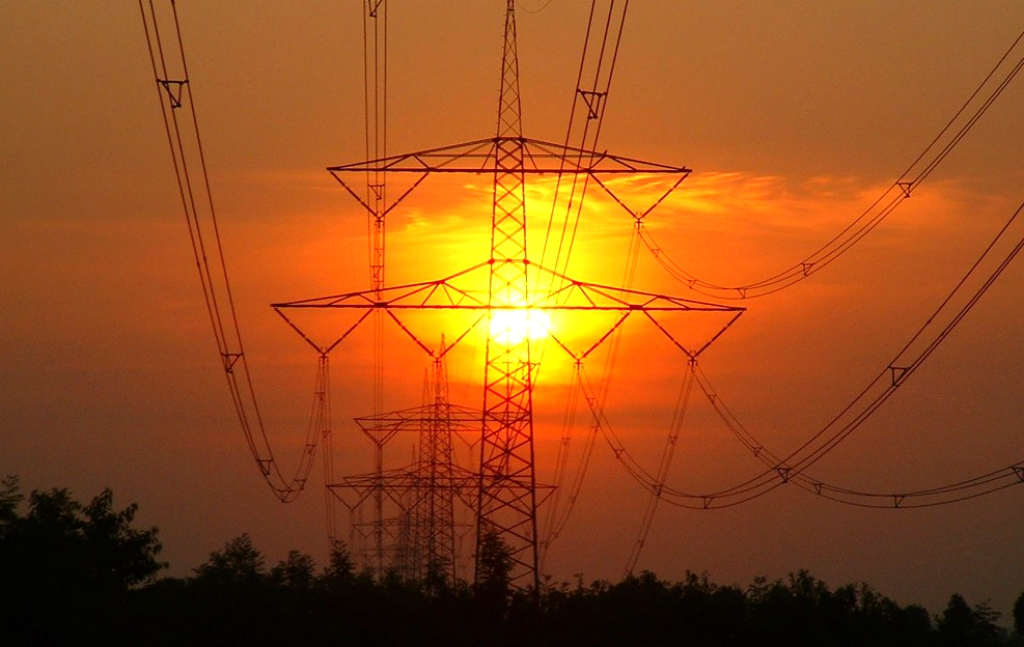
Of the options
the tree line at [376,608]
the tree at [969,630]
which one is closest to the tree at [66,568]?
the tree line at [376,608]

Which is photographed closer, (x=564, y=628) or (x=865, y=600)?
(x=564, y=628)

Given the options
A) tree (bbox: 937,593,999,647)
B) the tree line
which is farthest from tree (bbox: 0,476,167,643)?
tree (bbox: 937,593,999,647)

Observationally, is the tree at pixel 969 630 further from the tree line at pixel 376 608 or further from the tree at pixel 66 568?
the tree at pixel 66 568

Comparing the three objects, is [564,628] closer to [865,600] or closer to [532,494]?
[532,494]

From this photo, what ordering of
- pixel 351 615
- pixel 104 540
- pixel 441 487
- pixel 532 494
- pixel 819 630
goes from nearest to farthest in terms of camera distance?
pixel 351 615
pixel 532 494
pixel 819 630
pixel 104 540
pixel 441 487

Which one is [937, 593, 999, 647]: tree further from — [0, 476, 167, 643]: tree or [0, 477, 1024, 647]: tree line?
[0, 476, 167, 643]: tree

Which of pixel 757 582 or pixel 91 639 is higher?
pixel 757 582

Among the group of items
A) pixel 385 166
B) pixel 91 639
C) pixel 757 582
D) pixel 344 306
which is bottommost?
pixel 91 639

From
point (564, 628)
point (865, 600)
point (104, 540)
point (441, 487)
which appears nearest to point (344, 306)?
point (564, 628)
